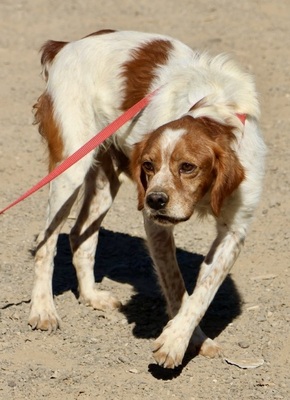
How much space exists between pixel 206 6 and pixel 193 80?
8.24 meters

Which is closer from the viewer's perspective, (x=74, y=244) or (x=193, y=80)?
(x=193, y=80)

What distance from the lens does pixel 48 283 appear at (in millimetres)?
6559

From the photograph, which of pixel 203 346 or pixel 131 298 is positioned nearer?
pixel 203 346

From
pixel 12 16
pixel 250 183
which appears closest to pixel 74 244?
pixel 250 183

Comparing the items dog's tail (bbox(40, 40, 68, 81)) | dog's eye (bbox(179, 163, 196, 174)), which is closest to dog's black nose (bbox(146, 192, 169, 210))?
dog's eye (bbox(179, 163, 196, 174))

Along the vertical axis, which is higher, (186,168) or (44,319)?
(186,168)

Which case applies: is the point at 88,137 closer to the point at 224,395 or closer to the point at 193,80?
the point at 193,80

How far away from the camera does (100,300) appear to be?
22.2 ft

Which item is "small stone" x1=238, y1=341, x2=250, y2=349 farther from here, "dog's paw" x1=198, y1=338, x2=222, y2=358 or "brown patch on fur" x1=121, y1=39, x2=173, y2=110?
"brown patch on fur" x1=121, y1=39, x2=173, y2=110

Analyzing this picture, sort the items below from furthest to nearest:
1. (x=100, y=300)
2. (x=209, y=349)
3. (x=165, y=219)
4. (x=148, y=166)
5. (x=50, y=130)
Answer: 1. (x=100, y=300)
2. (x=50, y=130)
3. (x=209, y=349)
4. (x=148, y=166)
5. (x=165, y=219)

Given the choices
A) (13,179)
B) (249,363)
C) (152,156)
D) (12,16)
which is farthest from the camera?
(12,16)

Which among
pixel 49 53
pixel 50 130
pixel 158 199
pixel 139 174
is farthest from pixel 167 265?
pixel 49 53

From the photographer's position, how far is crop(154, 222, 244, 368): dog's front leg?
5555mm

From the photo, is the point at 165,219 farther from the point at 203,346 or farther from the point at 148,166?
the point at 203,346
